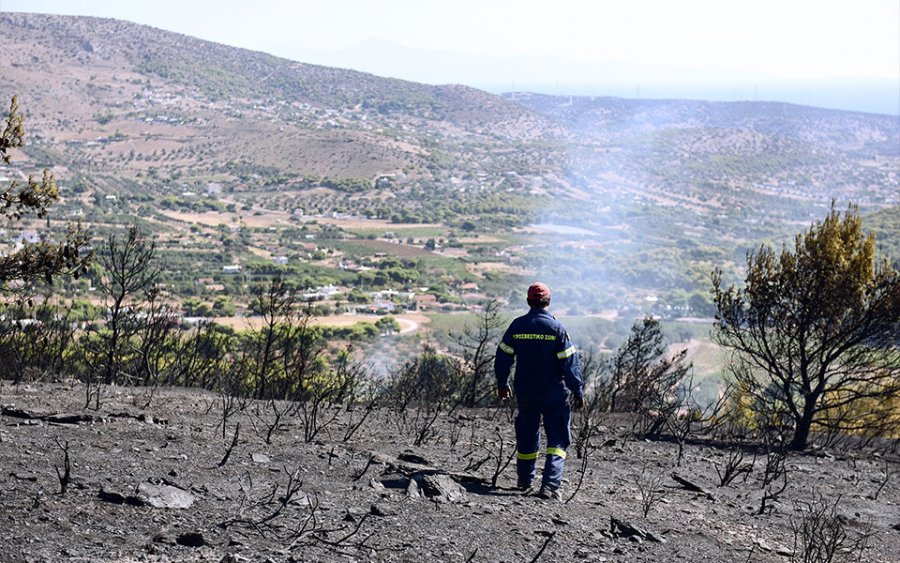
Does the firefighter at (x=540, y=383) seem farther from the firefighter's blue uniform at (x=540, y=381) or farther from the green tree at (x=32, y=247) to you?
the green tree at (x=32, y=247)

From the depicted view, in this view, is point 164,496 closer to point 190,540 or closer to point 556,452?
point 190,540

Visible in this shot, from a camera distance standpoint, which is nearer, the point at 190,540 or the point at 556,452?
the point at 190,540

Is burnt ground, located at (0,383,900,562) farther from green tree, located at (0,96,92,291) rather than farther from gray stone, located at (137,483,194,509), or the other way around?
green tree, located at (0,96,92,291)

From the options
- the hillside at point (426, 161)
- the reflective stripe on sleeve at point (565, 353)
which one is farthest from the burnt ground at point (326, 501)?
the hillside at point (426, 161)

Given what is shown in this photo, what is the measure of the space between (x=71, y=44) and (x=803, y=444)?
133 metres

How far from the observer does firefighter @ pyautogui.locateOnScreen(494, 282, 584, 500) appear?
7.27 m

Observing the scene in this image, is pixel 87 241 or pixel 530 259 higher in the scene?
pixel 87 241

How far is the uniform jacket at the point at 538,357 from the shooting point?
7.27 meters

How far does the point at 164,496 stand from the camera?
595 centimetres

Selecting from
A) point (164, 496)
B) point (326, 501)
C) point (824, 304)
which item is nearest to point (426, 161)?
point (824, 304)

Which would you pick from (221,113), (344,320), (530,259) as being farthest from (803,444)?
(221,113)

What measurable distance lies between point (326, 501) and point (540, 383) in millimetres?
1802

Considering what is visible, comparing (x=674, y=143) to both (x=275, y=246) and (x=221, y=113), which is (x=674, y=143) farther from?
(x=275, y=246)

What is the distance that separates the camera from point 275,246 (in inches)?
3073
